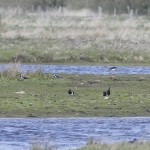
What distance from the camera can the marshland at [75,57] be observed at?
23875 mm

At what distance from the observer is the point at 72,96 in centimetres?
2594

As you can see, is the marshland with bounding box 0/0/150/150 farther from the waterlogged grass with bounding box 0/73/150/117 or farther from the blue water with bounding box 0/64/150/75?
the blue water with bounding box 0/64/150/75

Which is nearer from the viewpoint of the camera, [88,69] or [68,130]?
[68,130]

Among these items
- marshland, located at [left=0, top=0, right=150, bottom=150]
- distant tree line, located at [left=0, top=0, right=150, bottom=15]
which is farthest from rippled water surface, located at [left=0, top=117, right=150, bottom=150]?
distant tree line, located at [left=0, top=0, right=150, bottom=15]

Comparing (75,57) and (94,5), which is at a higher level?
(94,5)

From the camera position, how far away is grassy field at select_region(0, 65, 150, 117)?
931 inches

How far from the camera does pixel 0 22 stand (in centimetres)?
4856

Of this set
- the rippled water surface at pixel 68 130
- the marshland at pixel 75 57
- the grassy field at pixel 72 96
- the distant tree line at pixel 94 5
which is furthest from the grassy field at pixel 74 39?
the rippled water surface at pixel 68 130

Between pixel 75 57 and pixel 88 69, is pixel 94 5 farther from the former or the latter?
pixel 88 69

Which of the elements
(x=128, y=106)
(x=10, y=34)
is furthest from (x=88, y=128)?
(x=10, y=34)

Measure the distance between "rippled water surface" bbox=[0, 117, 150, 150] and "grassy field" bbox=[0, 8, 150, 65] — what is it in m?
14.0

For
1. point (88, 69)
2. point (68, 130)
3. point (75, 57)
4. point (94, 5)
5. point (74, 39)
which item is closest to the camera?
point (68, 130)

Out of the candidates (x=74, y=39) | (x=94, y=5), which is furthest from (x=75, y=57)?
(x=94, y=5)

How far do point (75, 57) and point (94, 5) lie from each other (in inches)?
1234
